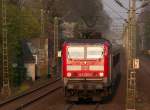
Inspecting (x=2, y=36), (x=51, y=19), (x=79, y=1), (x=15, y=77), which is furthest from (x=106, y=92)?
(x=79, y=1)

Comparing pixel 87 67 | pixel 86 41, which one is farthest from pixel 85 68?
pixel 86 41

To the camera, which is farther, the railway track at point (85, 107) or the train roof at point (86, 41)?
the train roof at point (86, 41)

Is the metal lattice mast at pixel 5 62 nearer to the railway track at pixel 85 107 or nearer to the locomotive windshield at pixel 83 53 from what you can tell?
the locomotive windshield at pixel 83 53

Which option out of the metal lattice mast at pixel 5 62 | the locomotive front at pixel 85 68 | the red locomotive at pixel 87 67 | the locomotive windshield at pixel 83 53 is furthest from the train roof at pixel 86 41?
the metal lattice mast at pixel 5 62

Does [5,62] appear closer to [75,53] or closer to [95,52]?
[75,53]

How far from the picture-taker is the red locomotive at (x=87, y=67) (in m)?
25.3

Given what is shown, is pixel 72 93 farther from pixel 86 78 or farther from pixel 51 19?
pixel 51 19

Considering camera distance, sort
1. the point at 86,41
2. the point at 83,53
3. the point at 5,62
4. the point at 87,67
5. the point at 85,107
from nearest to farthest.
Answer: the point at 85,107
the point at 87,67
the point at 83,53
the point at 86,41
the point at 5,62

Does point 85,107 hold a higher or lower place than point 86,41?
lower

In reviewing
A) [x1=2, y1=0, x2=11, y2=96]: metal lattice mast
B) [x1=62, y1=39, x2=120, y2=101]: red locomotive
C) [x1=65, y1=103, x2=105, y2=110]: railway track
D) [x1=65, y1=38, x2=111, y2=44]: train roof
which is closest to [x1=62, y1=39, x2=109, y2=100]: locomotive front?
[x1=62, y1=39, x2=120, y2=101]: red locomotive

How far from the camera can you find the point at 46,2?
74.1 m

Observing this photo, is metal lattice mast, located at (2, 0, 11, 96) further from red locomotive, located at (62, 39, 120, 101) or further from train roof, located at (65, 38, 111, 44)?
red locomotive, located at (62, 39, 120, 101)

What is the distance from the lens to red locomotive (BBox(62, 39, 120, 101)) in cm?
2527

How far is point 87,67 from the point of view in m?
25.5
